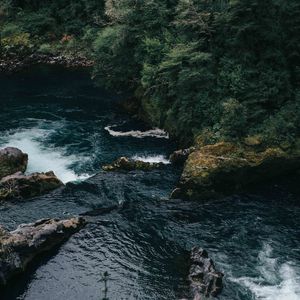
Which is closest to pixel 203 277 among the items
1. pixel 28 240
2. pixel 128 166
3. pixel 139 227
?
pixel 139 227

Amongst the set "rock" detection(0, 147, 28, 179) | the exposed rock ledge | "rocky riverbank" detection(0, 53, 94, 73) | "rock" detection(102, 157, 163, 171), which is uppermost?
"rocky riverbank" detection(0, 53, 94, 73)

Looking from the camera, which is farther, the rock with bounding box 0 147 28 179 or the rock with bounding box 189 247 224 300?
the rock with bounding box 0 147 28 179

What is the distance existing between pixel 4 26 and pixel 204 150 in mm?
38724

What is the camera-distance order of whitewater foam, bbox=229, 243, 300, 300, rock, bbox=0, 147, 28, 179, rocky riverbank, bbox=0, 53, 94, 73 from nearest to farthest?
whitewater foam, bbox=229, 243, 300, 300 < rock, bbox=0, 147, 28, 179 < rocky riverbank, bbox=0, 53, 94, 73

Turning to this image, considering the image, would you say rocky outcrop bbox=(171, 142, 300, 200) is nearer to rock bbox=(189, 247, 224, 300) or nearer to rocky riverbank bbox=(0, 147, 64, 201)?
rock bbox=(189, 247, 224, 300)

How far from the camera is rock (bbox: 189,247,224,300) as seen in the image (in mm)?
20328

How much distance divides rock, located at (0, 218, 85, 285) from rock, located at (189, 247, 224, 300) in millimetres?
6700

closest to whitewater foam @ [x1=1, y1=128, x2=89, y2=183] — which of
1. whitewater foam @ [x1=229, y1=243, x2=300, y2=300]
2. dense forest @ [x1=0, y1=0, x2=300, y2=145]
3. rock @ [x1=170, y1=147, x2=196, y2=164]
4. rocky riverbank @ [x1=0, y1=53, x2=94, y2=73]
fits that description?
rock @ [x1=170, y1=147, x2=196, y2=164]

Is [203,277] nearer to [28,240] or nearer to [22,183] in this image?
[28,240]

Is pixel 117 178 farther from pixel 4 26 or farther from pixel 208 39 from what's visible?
pixel 4 26

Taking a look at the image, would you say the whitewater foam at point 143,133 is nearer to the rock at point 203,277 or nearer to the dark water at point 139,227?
the dark water at point 139,227

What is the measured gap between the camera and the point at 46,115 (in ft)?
133

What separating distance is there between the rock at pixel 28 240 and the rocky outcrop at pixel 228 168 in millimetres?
6500

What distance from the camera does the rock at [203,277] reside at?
20328mm
